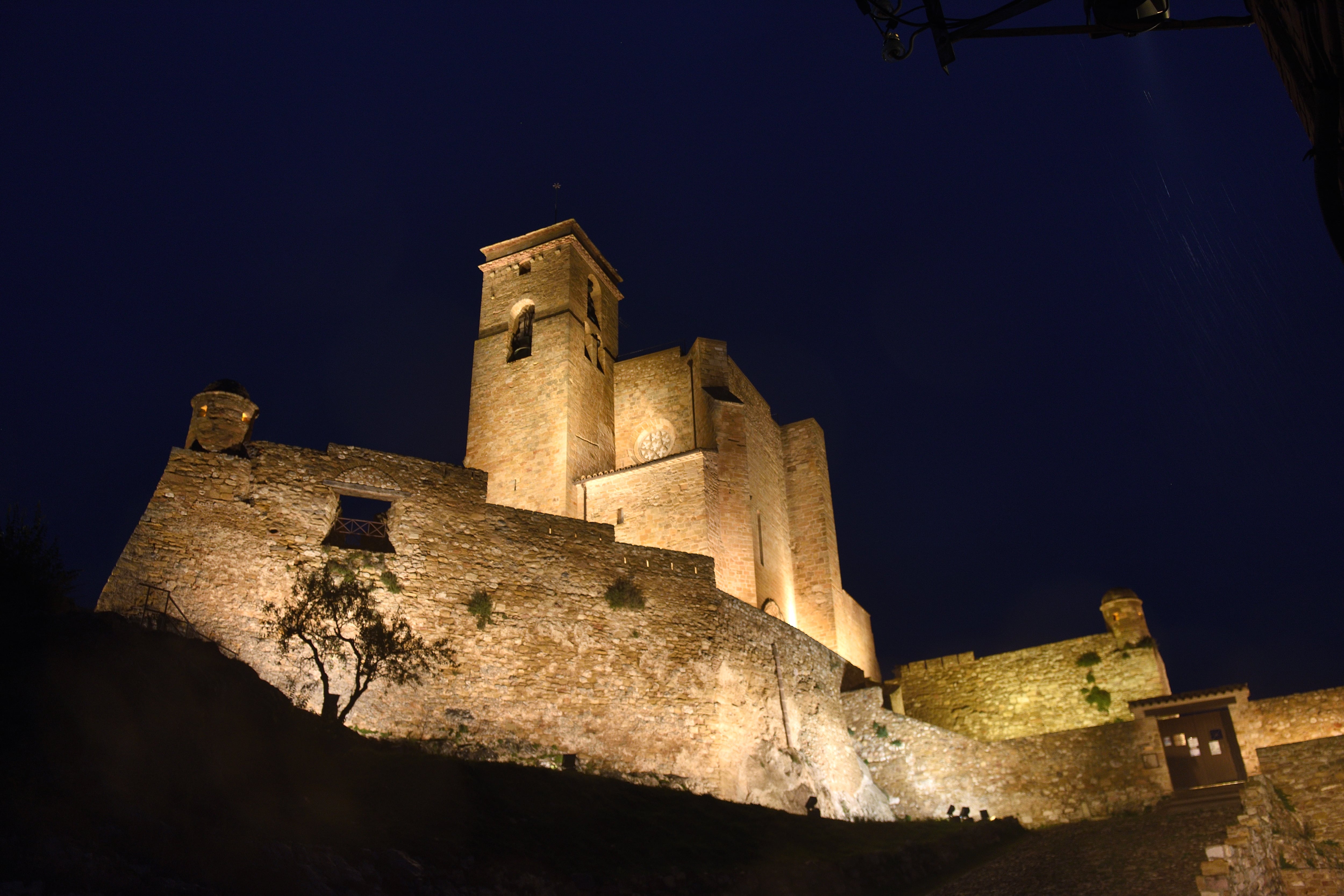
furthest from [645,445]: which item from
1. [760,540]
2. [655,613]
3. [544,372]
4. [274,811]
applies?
[274,811]

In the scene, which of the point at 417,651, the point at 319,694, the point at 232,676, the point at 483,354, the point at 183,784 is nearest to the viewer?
the point at 183,784

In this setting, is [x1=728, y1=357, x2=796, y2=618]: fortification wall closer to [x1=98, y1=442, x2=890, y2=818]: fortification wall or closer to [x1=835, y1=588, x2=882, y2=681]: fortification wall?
[x1=835, y1=588, x2=882, y2=681]: fortification wall

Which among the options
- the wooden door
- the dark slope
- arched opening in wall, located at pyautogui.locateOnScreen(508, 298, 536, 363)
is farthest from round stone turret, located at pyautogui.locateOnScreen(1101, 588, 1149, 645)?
arched opening in wall, located at pyautogui.locateOnScreen(508, 298, 536, 363)

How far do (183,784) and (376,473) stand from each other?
8974mm

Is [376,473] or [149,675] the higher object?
[376,473]

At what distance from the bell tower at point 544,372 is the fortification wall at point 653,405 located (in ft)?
1.72

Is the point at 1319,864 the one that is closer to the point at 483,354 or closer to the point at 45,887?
the point at 45,887

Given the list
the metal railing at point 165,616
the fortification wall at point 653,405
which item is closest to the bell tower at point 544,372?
the fortification wall at point 653,405

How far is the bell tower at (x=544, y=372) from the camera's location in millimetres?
30719

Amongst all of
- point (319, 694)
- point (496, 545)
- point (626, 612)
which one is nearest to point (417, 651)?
point (319, 694)

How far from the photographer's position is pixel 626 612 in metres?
18.8

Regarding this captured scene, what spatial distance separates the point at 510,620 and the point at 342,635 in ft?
10.9

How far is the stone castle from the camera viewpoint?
1546 centimetres

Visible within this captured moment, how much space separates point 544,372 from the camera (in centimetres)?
3244
